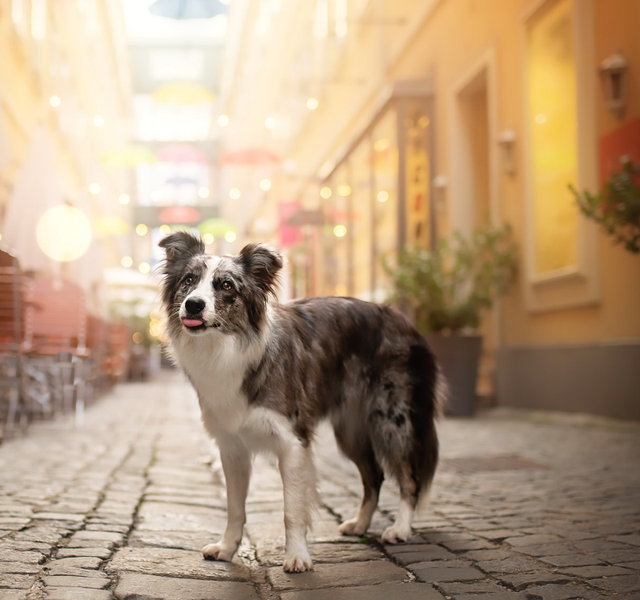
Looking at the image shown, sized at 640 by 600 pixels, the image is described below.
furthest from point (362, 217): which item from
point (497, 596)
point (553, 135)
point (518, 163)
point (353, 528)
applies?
point (497, 596)

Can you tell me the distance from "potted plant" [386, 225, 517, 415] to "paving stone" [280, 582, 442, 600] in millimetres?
6514

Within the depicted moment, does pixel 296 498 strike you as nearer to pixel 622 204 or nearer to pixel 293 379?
pixel 293 379

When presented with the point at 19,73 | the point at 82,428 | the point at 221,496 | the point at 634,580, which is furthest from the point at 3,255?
the point at 19,73

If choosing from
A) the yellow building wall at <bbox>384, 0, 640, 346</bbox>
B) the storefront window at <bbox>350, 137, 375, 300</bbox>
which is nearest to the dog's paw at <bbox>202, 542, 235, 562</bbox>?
the yellow building wall at <bbox>384, 0, 640, 346</bbox>

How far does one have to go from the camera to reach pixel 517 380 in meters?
10.0

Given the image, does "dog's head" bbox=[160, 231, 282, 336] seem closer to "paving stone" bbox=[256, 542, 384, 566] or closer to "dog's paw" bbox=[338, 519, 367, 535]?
"paving stone" bbox=[256, 542, 384, 566]

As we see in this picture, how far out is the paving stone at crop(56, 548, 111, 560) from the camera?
326cm

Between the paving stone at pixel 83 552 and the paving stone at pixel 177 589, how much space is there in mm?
299

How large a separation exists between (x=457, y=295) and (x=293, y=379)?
23.8ft

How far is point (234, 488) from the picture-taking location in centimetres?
351

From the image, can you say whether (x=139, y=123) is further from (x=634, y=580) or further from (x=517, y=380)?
(x=634, y=580)

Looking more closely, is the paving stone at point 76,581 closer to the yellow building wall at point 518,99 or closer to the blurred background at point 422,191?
the blurred background at point 422,191

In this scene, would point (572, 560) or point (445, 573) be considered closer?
point (445, 573)

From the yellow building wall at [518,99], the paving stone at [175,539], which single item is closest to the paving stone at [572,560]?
the paving stone at [175,539]
